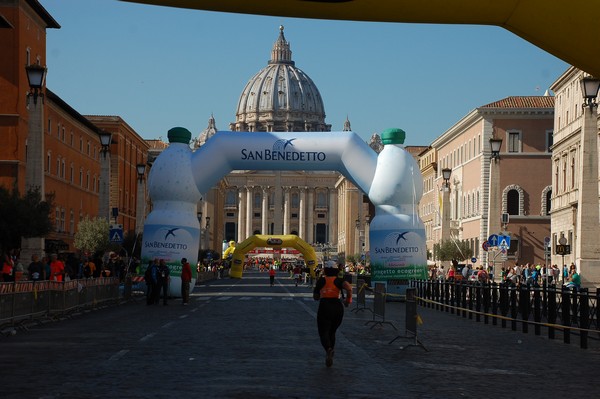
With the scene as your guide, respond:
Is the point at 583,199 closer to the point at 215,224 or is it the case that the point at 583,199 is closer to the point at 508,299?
the point at 508,299

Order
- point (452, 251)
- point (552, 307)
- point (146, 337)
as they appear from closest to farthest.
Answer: point (146, 337)
point (552, 307)
point (452, 251)

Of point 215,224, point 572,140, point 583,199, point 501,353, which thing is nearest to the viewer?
point 501,353

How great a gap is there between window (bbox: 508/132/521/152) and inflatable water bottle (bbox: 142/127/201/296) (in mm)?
48303

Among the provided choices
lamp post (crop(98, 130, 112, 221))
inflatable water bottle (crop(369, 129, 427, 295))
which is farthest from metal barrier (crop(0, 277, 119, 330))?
inflatable water bottle (crop(369, 129, 427, 295))

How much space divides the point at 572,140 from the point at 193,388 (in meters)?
55.9

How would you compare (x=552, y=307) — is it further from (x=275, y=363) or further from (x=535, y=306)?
(x=275, y=363)

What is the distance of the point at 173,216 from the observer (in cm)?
4216

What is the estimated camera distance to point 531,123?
87.9 metres

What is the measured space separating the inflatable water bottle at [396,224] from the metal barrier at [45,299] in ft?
32.9

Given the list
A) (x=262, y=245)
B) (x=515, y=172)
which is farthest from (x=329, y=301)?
(x=262, y=245)

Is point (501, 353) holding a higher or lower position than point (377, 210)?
lower

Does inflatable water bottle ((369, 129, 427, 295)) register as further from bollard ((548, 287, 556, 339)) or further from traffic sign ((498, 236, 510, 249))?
bollard ((548, 287, 556, 339))

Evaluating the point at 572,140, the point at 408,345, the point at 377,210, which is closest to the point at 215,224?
the point at 572,140

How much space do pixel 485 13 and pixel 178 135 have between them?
35.2m
